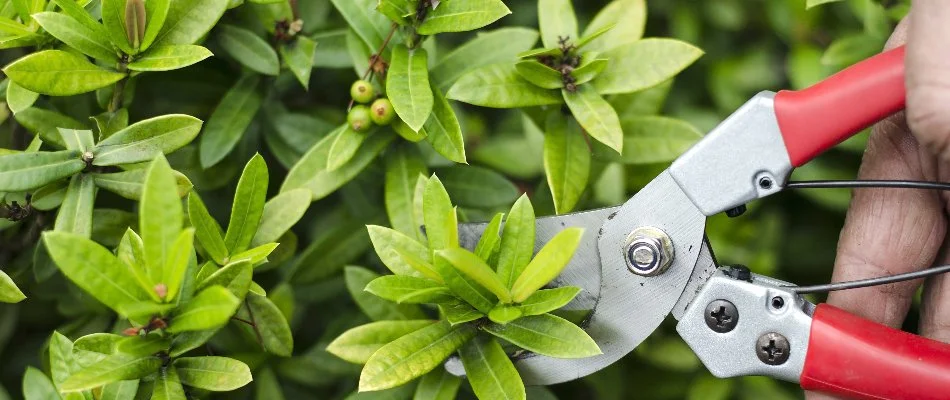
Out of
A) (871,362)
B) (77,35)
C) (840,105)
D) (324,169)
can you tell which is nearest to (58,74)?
(77,35)

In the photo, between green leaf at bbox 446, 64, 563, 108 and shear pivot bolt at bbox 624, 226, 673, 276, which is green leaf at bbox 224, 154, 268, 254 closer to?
green leaf at bbox 446, 64, 563, 108

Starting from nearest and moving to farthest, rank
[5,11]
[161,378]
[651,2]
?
[161,378] < [5,11] < [651,2]

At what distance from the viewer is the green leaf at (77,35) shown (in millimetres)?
1296

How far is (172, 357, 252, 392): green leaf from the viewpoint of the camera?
128 centimetres

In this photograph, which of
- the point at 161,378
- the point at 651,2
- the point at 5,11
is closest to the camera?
the point at 161,378

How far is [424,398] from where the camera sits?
1.44 metres

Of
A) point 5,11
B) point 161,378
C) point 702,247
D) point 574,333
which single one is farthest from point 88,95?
point 702,247

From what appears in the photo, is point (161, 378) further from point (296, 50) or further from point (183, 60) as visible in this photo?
point (296, 50)

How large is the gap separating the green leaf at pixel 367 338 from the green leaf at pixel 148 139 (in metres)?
0.38

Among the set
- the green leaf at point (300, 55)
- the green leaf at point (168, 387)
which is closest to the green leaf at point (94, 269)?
the green leaf at point (168, 387)

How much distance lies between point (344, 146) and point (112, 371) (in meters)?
0.48

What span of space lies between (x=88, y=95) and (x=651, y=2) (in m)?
1.21

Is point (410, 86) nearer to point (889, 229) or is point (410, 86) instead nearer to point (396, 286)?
point (396, 286)

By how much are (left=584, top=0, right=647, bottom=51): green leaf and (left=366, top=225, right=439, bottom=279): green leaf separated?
0.46 meters
